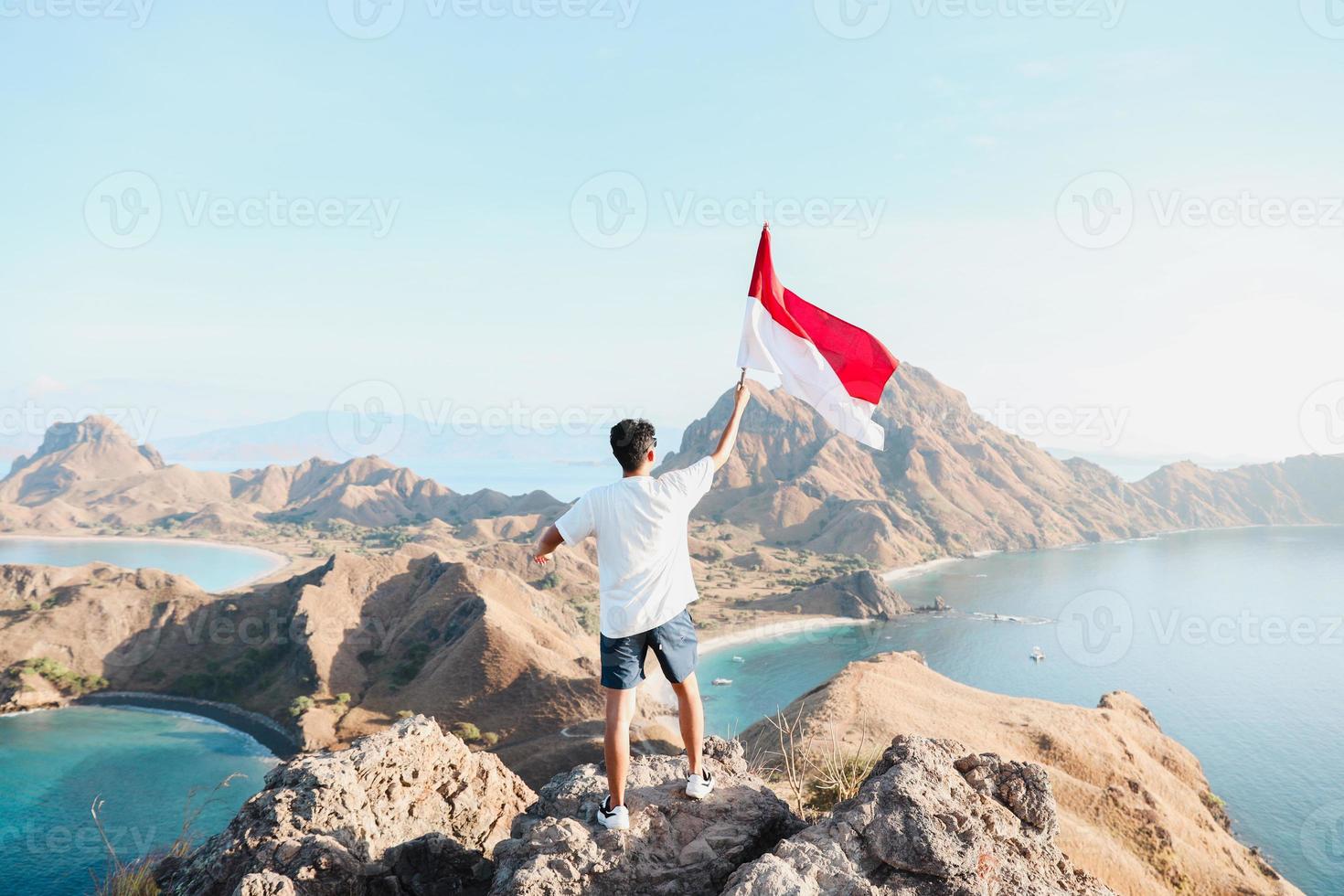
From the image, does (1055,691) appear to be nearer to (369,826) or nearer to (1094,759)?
(1094,759)

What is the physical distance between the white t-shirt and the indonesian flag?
2168 millimetres

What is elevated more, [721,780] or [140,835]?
[721,780]

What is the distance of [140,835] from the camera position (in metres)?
29.0

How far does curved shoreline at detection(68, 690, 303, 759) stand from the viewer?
124 feet

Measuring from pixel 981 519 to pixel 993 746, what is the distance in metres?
121

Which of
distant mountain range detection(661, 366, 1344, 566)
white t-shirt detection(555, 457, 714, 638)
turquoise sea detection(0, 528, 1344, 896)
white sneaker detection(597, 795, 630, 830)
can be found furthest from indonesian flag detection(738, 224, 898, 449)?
distant mountain range detection(661, 366, 1344, 566)

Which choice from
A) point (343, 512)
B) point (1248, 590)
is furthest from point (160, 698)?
point (1248, 590)

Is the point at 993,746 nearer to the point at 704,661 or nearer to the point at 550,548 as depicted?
the point at 550,548

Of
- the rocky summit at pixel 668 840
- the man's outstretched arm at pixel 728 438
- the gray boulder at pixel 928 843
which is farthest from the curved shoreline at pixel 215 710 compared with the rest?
the gray boulder at pixel 928 843

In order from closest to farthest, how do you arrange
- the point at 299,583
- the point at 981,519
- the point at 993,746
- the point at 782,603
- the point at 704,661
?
the point at 993,746
the point at 299,583
the point at 704,661
the point at 782,603
the point at 981,519

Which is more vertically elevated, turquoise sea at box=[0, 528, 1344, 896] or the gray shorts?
the gray shorts

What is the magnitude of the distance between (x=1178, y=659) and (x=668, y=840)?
78.9 m

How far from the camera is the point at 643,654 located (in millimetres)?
4605

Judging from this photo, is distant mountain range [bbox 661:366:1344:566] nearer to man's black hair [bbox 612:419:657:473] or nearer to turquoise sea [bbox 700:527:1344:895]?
turquoise sea [bbox 700:527:1344:895]
